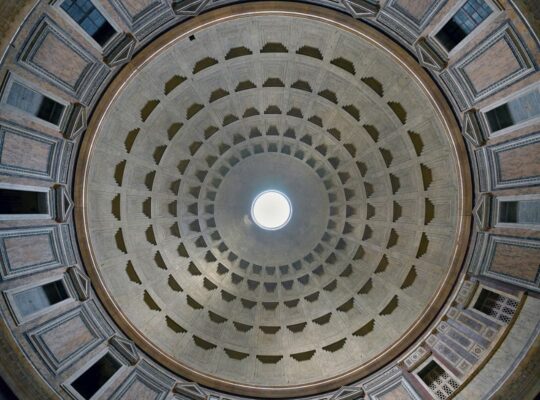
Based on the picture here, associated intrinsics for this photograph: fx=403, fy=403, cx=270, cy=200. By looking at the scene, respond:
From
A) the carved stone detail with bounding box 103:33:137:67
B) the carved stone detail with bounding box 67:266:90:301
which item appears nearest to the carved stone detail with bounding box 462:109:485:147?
the carved stone detail with bounding box 103:33:137:67

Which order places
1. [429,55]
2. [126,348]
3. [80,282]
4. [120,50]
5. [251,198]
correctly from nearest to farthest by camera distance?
[429,55]
[120,50]
[80,282]
[126,348]
[251,198]

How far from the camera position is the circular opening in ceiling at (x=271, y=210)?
29.3 metres

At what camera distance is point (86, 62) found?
18.6m

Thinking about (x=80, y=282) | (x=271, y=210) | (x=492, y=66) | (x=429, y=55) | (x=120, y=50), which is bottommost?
(x=80, y=282)

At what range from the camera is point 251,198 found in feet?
95.5

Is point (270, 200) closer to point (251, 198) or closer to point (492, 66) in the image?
point (251, 198)

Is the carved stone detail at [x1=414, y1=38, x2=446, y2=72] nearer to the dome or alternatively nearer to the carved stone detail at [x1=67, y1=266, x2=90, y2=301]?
the dome

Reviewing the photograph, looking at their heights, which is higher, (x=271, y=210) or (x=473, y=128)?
(x=473, y=128)

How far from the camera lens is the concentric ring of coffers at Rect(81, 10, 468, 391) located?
22328 millimetres

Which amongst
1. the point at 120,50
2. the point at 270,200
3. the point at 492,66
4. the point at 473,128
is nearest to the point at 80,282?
the point at 120,50

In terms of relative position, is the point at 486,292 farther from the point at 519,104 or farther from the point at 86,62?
the point at 86,62

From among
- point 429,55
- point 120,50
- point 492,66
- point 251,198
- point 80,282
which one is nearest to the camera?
point 492,66

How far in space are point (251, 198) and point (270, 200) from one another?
1842mm

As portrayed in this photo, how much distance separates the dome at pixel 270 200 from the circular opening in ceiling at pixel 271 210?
0.17 meters
